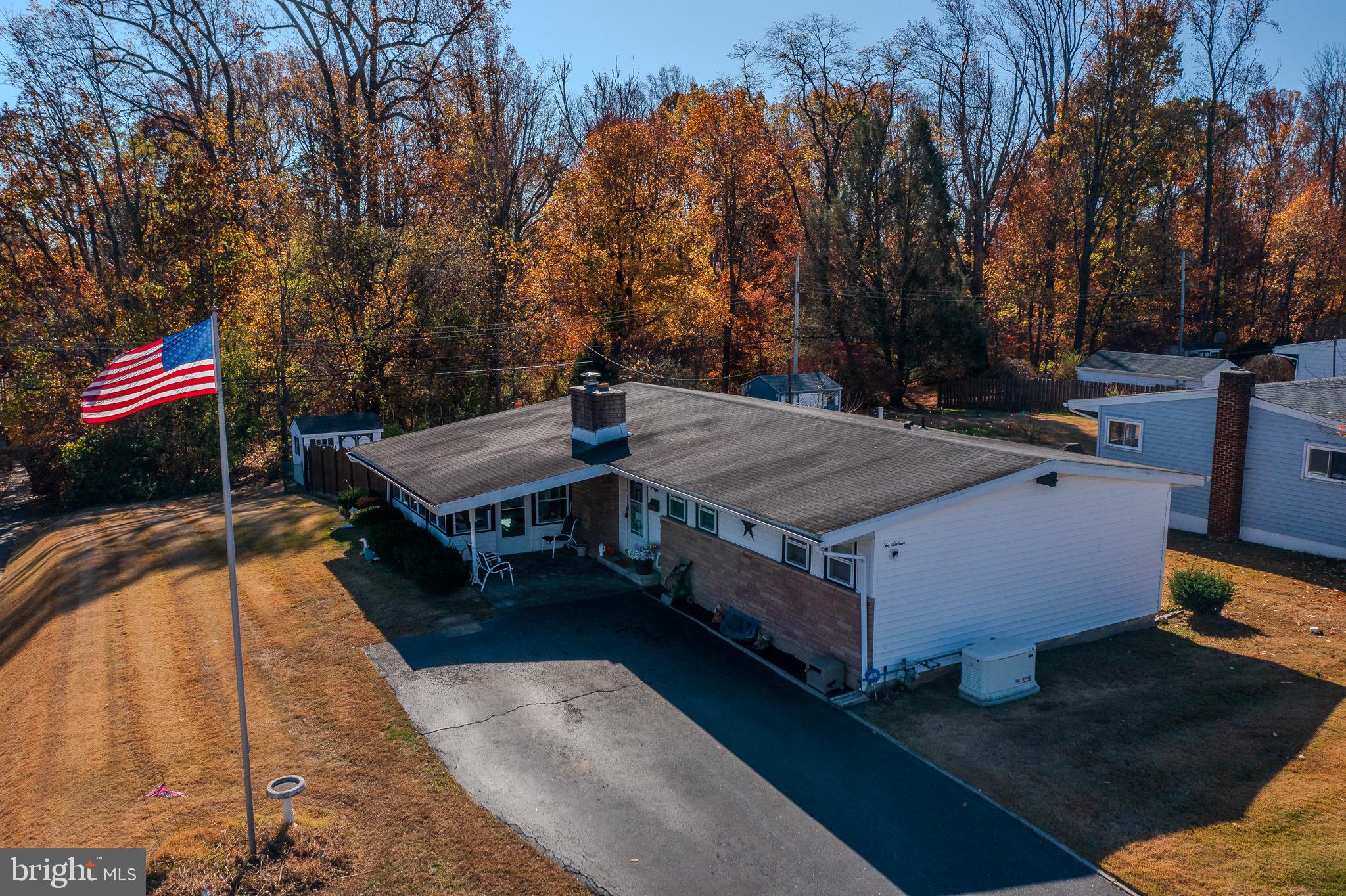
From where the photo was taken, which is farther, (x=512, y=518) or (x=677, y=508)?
(x=512, y=518)

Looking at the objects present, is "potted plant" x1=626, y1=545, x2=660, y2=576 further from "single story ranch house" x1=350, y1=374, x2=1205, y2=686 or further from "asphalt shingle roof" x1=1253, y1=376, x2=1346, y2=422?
"asphalt shingle roof" x1=1253, y1=376, x2=1346, y2=422

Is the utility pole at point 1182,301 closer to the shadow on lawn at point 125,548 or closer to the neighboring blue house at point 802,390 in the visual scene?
the neighboring blue house at point 802,390

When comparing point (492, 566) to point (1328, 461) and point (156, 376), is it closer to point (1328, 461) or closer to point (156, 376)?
point (156, 376)

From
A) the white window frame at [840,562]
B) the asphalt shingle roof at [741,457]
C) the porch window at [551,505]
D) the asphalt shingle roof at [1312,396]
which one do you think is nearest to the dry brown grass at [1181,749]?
the white window frame at [840,562]

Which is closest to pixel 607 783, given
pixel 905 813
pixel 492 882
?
pixel 492 882

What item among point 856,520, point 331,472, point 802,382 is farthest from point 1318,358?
point 331,472

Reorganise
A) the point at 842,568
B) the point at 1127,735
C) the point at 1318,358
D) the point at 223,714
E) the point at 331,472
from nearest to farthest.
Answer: the point at 1127,735 → the point at 223,714 → the point at 842,568 → the point at 331,472 → the point at 1318,358
